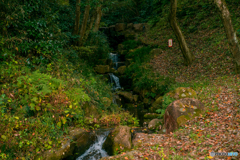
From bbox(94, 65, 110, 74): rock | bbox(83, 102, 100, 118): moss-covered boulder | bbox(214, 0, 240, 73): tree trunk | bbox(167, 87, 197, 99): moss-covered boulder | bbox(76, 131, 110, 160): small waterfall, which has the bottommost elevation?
bbox(76, 131, 110, 160): small waterfall

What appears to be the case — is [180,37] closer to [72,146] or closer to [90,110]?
[90,110]

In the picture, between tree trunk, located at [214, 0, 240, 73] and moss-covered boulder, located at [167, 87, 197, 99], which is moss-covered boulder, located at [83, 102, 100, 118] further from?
tree trunk, located at [214, 0, 240, 73]

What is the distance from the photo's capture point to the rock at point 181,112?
225 inches

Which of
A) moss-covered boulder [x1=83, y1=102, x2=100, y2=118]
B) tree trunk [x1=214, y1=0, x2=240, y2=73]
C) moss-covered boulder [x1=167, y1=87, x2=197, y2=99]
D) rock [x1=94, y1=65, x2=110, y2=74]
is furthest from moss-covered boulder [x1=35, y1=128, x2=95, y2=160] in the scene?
rock [x1=94, y1=65, x2=110, y2=74]

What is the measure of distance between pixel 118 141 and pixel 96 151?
30.5 inches

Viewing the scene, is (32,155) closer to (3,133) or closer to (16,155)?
(16,155)

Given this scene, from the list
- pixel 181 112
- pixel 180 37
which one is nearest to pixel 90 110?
pixel 181 112

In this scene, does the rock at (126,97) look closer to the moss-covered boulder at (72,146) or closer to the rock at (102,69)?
the rock at (102,69)

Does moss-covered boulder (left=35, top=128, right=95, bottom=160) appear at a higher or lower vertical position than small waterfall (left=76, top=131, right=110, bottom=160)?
higher

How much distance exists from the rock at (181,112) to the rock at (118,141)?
61.6 inches

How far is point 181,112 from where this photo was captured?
5.86m

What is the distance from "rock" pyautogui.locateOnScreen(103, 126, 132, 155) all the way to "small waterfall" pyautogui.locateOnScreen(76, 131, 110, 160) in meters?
0.15

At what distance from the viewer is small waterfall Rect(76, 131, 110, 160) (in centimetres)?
509

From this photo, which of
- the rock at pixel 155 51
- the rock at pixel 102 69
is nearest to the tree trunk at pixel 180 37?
the rock at pixel 155 51
